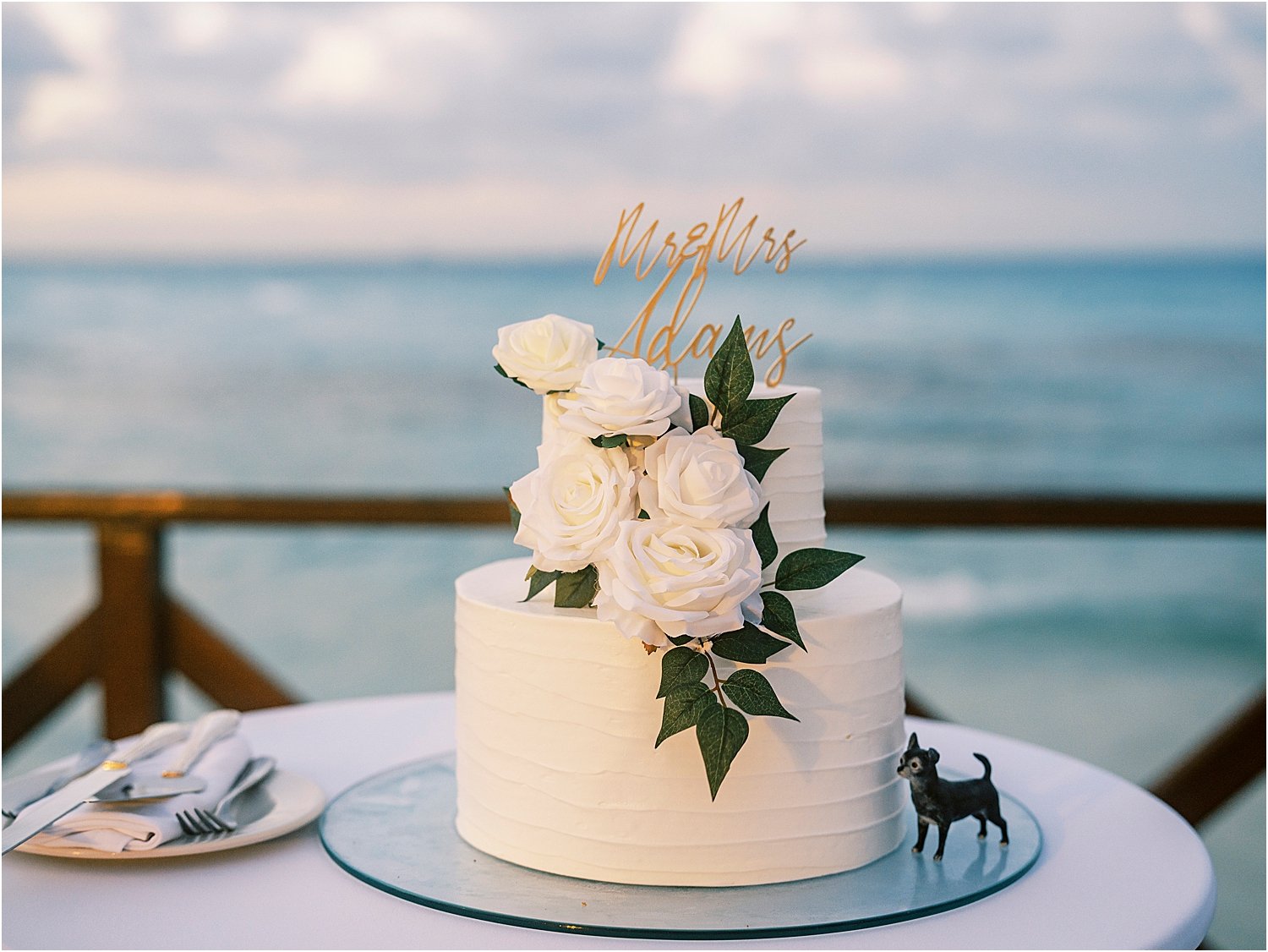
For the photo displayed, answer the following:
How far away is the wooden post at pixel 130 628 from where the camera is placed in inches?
114

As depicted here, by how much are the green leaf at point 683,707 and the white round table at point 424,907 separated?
0.54 feet

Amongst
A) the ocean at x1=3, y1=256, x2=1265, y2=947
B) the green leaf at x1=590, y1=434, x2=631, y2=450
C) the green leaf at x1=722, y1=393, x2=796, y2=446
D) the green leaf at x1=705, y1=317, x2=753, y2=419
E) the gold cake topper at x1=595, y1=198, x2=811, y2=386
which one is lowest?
the ocean at x1=3, y1=256, x2=1265, y2=947

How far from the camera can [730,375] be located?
106cm

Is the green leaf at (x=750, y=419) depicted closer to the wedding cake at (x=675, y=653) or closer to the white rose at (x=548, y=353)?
the wedding cake at (x=675, y=653)

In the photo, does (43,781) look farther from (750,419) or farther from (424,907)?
(750,419)

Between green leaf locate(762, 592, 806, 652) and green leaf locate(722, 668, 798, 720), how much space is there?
41mm

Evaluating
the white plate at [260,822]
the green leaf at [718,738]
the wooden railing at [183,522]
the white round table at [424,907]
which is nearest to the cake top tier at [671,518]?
the green leaf at [718,738]

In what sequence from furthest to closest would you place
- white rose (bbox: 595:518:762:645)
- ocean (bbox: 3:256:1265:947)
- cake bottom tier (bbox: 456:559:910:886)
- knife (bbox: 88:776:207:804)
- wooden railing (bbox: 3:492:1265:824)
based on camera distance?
ocean (bbox: 3:256:1265:947), wooden railing (bbox: 3:492:1265:824), knife (bbox: 88:776:207:804), cake bottom tier (bbox: 456:559:910:886), white rose (bbox: 595:518:762:645)

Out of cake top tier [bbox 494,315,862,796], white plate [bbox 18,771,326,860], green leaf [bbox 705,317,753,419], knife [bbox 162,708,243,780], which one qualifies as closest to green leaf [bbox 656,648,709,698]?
cake top tier [bbox 494,315,862,796]

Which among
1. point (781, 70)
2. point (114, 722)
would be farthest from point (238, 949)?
point (781, 70)

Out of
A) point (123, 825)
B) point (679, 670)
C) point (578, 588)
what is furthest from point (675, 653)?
point (123, 825)

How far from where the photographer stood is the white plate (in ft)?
3.60

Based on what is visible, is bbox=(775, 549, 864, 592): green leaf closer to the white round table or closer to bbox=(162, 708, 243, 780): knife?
the white round table

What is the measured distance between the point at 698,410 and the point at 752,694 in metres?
0.25
